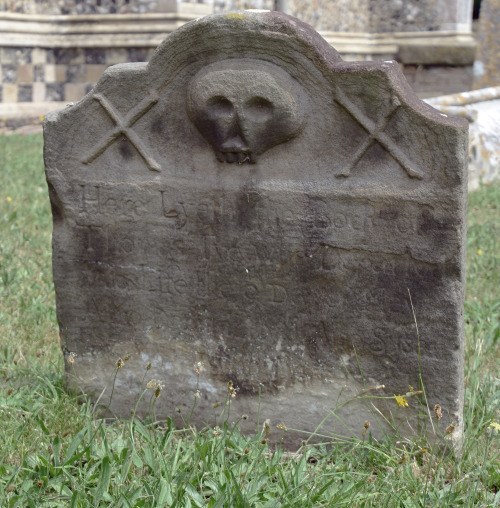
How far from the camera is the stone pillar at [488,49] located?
40.6 feet

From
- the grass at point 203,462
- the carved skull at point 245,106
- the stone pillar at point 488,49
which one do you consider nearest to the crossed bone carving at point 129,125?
the carved skull at point 245,106

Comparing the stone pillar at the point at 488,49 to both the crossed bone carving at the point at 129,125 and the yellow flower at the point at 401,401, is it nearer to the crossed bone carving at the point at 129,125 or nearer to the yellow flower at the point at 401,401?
the crossed bone carving at the point at 129,125

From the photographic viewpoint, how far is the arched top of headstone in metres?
2.33

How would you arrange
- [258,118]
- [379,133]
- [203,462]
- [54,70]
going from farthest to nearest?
[54,70]
[258,118]
[379,133]
[203,462]

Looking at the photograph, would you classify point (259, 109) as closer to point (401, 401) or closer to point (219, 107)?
point (219, 107)

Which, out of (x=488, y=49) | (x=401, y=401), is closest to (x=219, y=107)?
(x=401, y=401)

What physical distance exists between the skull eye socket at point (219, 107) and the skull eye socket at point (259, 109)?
0.06 metres

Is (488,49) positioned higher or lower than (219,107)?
lower

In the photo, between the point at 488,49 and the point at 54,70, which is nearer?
the point at 54,70

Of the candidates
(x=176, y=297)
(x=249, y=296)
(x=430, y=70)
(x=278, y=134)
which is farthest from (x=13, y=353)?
(x=430, y=70)

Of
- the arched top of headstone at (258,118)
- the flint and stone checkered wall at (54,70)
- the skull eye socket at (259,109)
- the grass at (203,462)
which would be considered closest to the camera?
Answer: the grass at (203,462)

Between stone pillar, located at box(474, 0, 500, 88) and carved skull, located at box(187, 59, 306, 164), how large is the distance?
10934 millimetres

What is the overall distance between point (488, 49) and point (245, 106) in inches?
438

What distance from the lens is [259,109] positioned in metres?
2.48
